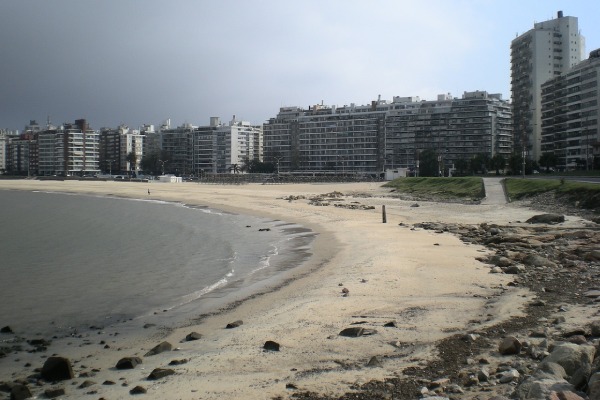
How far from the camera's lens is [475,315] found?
8.91 metres

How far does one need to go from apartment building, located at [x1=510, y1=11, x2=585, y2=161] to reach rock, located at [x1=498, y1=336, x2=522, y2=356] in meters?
124

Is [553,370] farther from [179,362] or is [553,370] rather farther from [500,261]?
[500,261]

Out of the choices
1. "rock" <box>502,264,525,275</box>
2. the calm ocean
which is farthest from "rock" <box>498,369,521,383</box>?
"rock" <box>502,264,525,275</box>

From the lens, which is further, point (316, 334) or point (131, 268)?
point (131, 268)

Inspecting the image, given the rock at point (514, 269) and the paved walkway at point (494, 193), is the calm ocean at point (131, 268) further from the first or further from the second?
the paved walkway at point (494, 193)

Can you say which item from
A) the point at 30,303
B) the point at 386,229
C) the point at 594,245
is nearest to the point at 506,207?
the point at 386,229

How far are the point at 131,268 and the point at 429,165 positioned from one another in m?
107

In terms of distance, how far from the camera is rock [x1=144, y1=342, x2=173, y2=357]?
7910 millimetres

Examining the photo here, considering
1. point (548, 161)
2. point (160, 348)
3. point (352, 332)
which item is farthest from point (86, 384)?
point (548, 161)

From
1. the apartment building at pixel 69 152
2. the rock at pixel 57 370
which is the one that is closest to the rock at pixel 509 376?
the rock at pixel 57 370

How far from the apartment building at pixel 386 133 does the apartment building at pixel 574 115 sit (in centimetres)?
2695

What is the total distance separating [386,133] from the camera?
6329 inches

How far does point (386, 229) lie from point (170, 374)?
761 inches

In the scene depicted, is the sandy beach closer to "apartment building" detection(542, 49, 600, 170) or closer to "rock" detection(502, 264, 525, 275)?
"rock" detection(502, 264, 525, 275)
